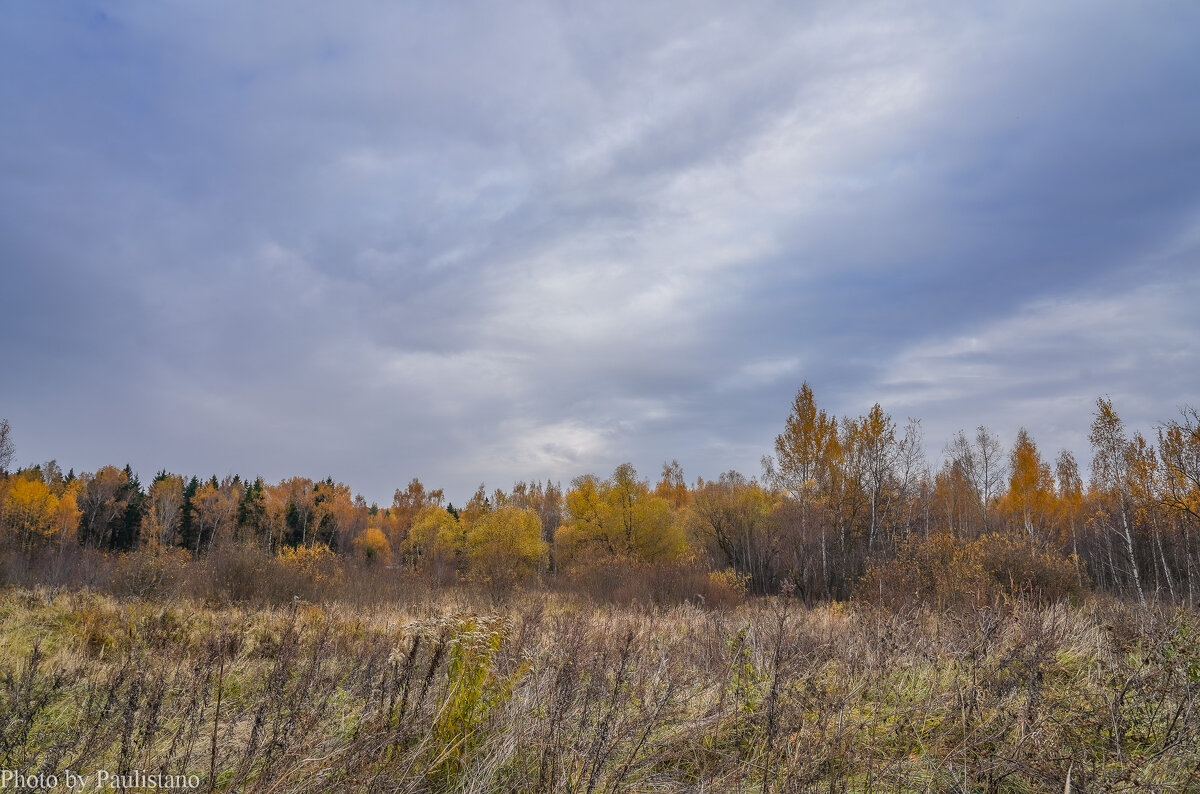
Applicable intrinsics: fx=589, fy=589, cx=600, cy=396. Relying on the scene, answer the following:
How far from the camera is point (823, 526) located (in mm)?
22688

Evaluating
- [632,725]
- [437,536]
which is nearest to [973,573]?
[632,725]

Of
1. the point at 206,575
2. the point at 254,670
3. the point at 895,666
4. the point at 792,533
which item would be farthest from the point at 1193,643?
the point at 792,533

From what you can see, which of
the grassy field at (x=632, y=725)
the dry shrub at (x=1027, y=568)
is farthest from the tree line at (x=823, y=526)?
the grassy field at (x=632, y=725)

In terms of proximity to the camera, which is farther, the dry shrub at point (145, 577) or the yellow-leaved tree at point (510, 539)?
the yellow-leaved tree at point (510, 539)

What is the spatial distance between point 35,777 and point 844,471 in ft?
89.6

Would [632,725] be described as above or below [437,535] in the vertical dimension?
above

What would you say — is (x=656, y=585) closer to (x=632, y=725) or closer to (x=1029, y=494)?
(x=632, y=725)

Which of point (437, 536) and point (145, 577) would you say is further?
point (437, 536)

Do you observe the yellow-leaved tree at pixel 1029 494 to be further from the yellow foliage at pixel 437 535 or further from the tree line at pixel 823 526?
the yellow foliage at pixel 437 535

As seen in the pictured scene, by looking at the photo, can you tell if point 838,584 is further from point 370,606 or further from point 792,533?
point 370,606

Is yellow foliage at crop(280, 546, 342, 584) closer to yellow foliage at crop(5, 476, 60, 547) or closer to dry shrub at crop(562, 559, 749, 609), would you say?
dry shrub at crop(562, 559, 749, 609)

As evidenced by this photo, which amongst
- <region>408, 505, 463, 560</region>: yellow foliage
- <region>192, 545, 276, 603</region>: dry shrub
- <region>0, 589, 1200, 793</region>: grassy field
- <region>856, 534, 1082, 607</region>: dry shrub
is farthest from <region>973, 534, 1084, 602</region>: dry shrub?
<region>408, 505, 463, 560</region>: yellow foliage

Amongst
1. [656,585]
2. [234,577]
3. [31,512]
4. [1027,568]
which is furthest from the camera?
[31,512]

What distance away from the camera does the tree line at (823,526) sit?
1532cm
